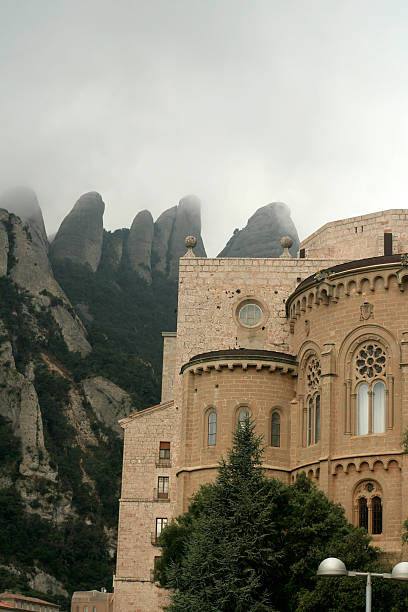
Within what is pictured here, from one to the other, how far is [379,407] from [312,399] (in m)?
3.57

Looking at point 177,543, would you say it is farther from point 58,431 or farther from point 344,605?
point 58,431

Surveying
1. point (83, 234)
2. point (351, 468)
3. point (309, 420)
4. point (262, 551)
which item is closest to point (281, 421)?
point (309, 420)

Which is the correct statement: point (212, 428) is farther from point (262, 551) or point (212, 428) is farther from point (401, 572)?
point (401, 572)

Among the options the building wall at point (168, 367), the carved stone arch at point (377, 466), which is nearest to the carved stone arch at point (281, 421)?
the carved stone arch at point (377, 466)

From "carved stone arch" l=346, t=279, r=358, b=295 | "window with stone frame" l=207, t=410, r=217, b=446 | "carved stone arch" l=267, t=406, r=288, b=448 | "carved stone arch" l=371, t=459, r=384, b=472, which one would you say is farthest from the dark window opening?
"carved stone arch" l=371, t=459, r=384, b=472

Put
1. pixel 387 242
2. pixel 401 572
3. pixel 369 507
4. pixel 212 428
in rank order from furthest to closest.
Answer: pixel 387 242 → pixel 212 428 → pixel 369 507 → pixel 401 572

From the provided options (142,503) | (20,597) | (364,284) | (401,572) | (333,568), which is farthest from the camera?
(20,597)

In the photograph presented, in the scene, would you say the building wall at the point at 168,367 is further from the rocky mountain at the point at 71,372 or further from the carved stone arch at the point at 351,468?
the rocky mountain at the point at 71,372

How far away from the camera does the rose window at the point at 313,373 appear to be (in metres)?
42.3

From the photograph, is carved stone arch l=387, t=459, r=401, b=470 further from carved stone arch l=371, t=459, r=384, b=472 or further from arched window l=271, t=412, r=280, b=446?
arched window l=271, t=412, r=280, b=446

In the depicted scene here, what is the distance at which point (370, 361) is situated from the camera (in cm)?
4031

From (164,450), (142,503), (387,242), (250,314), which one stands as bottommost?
(142,503)

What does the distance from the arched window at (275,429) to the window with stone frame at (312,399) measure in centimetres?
135

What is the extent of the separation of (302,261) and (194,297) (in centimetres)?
553
